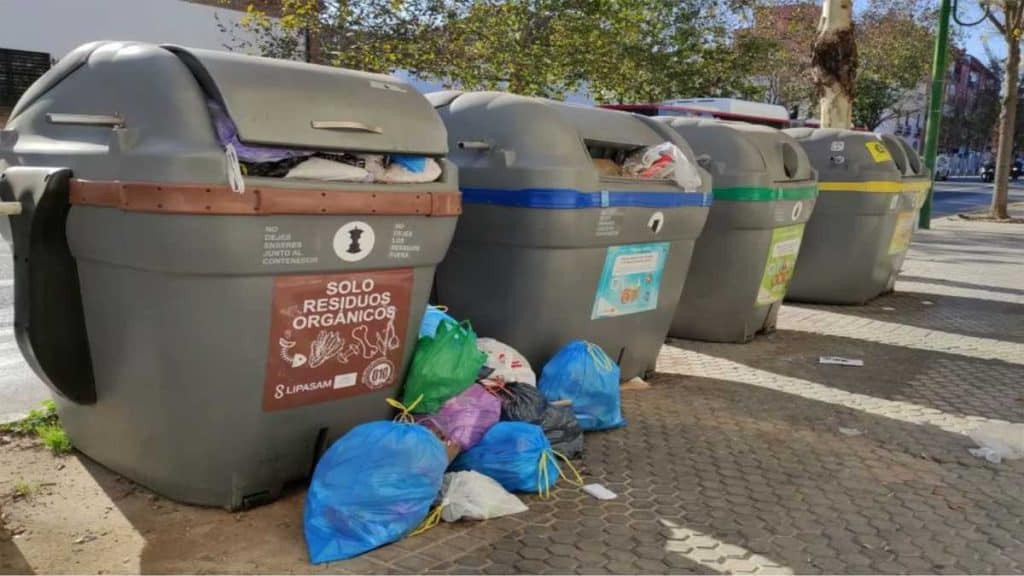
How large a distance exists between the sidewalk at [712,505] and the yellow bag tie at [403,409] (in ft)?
1.55

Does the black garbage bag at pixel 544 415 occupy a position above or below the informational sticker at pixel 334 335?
below

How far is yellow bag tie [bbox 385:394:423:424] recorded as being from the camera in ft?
11.6

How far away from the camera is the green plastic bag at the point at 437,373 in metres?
3.60

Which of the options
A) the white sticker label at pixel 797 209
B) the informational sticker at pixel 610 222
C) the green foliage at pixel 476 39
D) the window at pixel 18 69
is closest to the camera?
the informational sticker at pixel 610 222

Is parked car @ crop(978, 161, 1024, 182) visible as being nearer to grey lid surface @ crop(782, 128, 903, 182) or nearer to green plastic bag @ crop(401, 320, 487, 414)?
grey lid surface @ crop(782, 128, 903, 182)

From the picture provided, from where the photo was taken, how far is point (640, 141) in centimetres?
513

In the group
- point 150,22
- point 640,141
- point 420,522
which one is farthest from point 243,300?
point 150,22

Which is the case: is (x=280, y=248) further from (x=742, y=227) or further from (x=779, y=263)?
(x=779, y=263)

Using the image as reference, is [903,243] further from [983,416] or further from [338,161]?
[338,161]

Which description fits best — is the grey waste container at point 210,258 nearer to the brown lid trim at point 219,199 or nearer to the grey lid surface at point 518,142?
the brown lid trim at point 219,199

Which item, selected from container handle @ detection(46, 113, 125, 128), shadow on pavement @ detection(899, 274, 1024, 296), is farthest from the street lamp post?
container handle @ detection(46, 113, 125, 128)

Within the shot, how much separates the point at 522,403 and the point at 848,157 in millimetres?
5429

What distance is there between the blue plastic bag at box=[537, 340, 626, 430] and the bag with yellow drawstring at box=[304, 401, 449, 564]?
4.15ft

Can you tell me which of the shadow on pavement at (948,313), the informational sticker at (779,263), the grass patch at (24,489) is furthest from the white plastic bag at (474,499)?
the shadow on pavement at (948,313)
